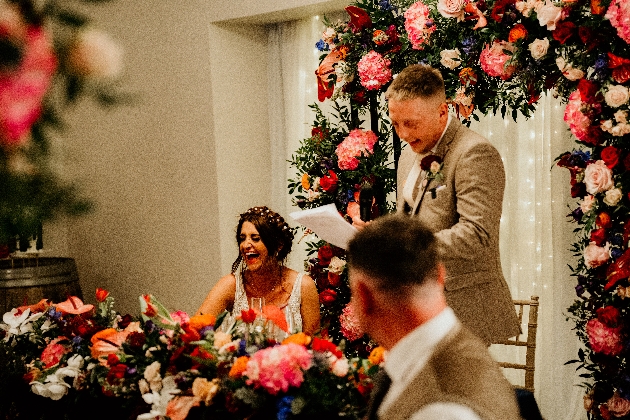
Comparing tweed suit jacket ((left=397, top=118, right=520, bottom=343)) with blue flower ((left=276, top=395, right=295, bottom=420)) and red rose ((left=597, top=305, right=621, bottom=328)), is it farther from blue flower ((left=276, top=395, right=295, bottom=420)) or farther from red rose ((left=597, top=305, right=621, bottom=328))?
blue flower ((left=276, top=395, right=295, bottom=420))

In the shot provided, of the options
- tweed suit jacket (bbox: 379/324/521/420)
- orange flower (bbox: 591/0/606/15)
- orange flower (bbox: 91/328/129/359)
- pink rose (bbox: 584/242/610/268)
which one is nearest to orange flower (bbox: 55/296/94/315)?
orange flower (bbox: 91/328/129/359)

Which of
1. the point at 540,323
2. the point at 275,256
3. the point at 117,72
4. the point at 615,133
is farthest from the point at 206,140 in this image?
the point at 117,72

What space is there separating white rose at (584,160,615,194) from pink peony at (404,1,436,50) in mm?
963

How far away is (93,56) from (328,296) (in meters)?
3.25

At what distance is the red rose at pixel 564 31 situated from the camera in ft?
9.23

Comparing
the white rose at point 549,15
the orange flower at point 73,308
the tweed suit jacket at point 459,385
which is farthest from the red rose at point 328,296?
the tweed suit jacket at point 459,385

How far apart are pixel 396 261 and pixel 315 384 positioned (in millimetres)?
559

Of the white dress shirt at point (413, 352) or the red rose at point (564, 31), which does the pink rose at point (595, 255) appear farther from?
the white dress shirt at point (413, 352)

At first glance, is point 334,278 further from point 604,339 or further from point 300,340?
point 300,340

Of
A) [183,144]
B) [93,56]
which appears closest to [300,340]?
[93,56]

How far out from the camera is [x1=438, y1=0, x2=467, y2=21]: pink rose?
3146 millimetres

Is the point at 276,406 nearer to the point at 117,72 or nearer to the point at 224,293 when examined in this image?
the point at 117,72

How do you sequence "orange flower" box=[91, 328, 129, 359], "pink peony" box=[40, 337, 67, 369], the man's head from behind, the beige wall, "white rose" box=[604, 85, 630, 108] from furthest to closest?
the beige wall
"white rose" box=[604, 85, 630, 108]
"pink peony" box=[40, 337, 67, 369]
"orange flower" box=[91, 328, 129, 359]
the man's head from behind

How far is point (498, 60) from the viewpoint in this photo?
120 inches
